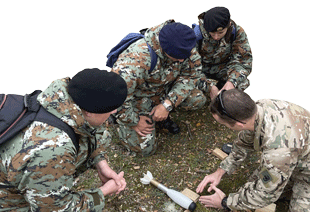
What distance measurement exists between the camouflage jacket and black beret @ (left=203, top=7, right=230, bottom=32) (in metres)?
0.55

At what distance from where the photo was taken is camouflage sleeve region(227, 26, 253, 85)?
4758 mm

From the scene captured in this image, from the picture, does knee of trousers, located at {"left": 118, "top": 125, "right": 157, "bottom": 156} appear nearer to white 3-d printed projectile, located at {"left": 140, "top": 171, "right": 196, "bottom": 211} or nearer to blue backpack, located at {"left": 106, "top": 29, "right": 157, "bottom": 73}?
white 3-d printed projectile, located at {"left": 140, "top": 171, "right": 196, "bottom": 211}

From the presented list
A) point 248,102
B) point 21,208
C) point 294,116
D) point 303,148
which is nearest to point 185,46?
point 248,102

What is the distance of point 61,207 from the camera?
221cm

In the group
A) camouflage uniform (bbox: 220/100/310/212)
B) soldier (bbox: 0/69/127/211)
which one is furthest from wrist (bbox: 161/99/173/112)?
soldier (bbox: 0/69/127/211)

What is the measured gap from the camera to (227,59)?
17.2 ft

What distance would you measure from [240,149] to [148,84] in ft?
5.84

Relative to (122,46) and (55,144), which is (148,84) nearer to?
(122,46)

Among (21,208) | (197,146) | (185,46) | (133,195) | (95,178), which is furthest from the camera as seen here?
(197,146)

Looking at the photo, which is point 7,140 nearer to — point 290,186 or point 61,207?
point 61,207

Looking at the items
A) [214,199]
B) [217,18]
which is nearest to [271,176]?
[214,199]

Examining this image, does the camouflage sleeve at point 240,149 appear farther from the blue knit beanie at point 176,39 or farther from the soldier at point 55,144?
the soldier at point 55,144

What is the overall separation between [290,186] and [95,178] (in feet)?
9.75

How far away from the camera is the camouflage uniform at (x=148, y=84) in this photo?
142 inches
